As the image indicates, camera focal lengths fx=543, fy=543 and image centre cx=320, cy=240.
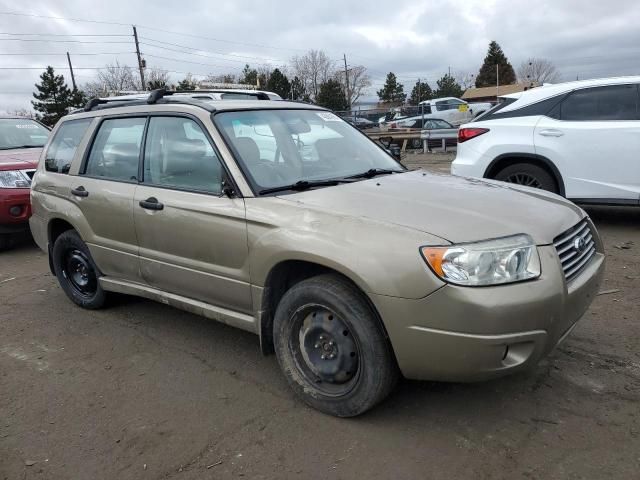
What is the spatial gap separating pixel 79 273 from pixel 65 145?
1.14 m

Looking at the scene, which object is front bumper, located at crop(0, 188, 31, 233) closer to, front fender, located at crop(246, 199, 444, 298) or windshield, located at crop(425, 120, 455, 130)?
front fender, located at crop(246, 199, 444, 298)

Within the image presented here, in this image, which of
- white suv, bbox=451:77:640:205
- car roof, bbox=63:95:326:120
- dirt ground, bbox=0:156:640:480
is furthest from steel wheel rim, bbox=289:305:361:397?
white suv, bbox=451:77:640:205

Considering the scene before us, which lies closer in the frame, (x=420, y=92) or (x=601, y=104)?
(x=601, y=104)

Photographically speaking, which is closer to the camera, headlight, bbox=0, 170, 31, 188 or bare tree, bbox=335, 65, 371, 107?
headlight, bbox=0, 170, 31, 188

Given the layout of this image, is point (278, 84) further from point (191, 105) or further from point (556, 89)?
point (191, 105)

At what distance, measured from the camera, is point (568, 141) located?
617 centimetres

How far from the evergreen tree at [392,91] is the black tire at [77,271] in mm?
72028

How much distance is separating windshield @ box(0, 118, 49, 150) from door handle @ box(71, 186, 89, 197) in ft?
14.7

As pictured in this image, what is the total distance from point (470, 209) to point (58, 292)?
434cm

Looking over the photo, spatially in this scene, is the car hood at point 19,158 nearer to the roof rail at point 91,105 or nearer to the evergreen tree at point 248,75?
the roof rail at point 91,105

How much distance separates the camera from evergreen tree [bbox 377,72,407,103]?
2913 inches

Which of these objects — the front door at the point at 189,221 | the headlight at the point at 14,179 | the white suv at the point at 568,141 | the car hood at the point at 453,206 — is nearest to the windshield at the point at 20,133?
the headlight at the point at 14,179

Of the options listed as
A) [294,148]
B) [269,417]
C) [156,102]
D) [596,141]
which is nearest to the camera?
[269,417]

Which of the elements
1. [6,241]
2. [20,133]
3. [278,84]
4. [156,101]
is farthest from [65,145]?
[278,84]
